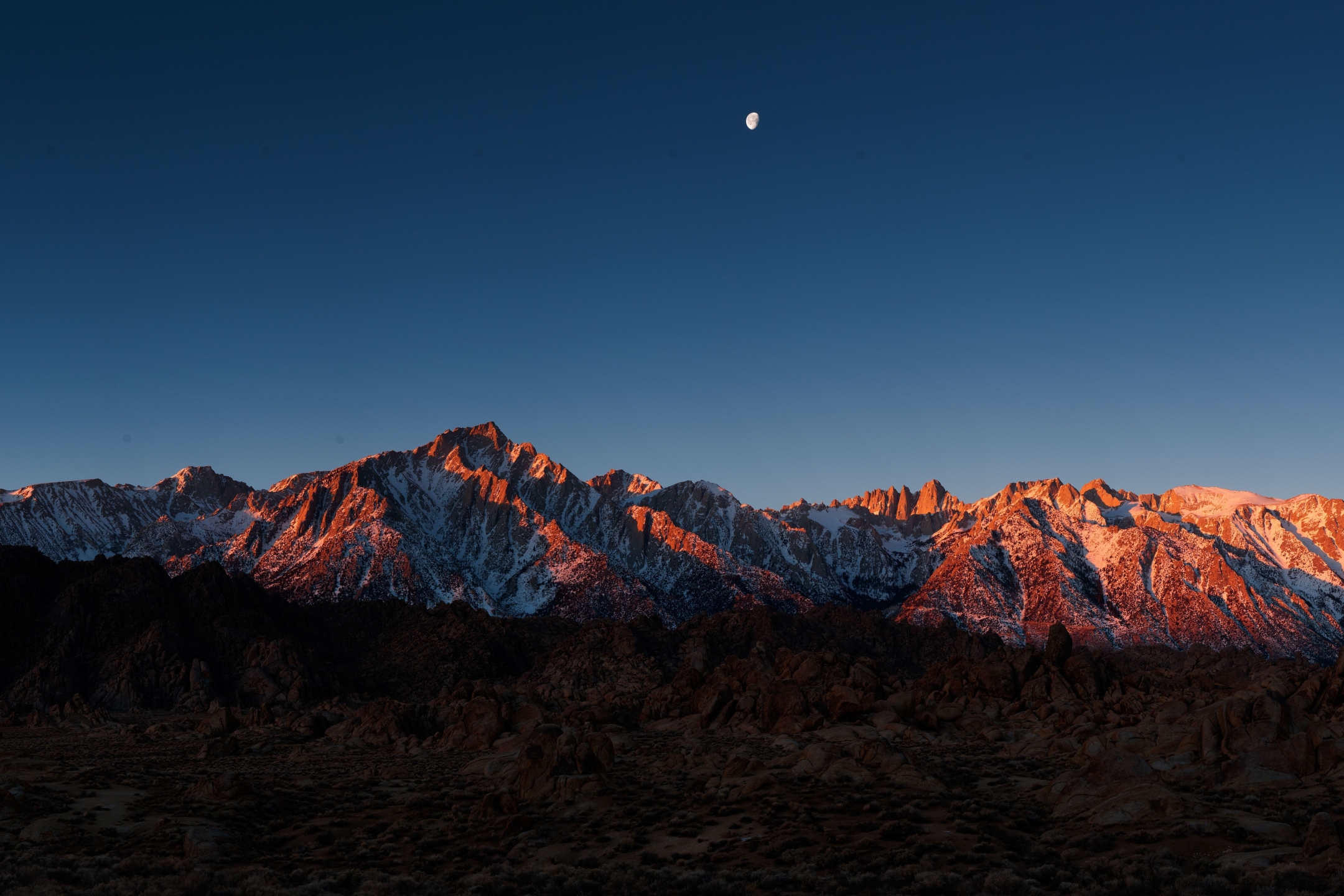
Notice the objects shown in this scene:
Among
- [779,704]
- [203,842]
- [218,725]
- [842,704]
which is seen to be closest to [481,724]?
[779,704]

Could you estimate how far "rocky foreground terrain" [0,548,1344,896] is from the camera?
2812 centimetres

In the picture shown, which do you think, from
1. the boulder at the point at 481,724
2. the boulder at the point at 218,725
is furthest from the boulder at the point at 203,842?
the boulder at the point at 218,725

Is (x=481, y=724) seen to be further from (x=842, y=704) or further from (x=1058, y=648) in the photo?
(x=1058, y=648)

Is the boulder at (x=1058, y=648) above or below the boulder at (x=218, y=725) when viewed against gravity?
above

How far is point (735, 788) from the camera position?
141ft

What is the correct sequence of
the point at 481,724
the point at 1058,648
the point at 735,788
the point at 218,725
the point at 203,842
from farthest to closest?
1. the point at 1058,648
2. the point at 218,725
3. the point at 481,724
4. the point at 735,788
5. the point at 203,842

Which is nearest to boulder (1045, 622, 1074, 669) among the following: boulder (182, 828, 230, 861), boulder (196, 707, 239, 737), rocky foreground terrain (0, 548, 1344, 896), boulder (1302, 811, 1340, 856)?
rocky foreground terrain (0, 548, 1344, 896)

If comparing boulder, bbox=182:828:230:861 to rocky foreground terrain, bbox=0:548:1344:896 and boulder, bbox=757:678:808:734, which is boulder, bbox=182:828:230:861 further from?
boulder, bbox=757:678:808:734

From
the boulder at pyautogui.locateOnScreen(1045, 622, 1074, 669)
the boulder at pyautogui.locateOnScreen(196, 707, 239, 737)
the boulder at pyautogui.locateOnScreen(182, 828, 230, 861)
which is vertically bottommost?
the boulder at pyautogui.locateOnScreen(196, 707, 239, 737)

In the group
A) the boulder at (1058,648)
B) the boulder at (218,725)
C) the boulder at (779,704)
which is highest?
the boulder at (1058,648)

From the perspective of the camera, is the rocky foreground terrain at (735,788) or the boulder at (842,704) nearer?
the rocky foreground terrain at (735,788)

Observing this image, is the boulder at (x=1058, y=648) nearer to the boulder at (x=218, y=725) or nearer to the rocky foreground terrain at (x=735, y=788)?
the rocky foreground terrain at (x=735, y=788)

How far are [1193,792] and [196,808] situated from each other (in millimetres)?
45694

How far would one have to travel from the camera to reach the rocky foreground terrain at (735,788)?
1107 inches
